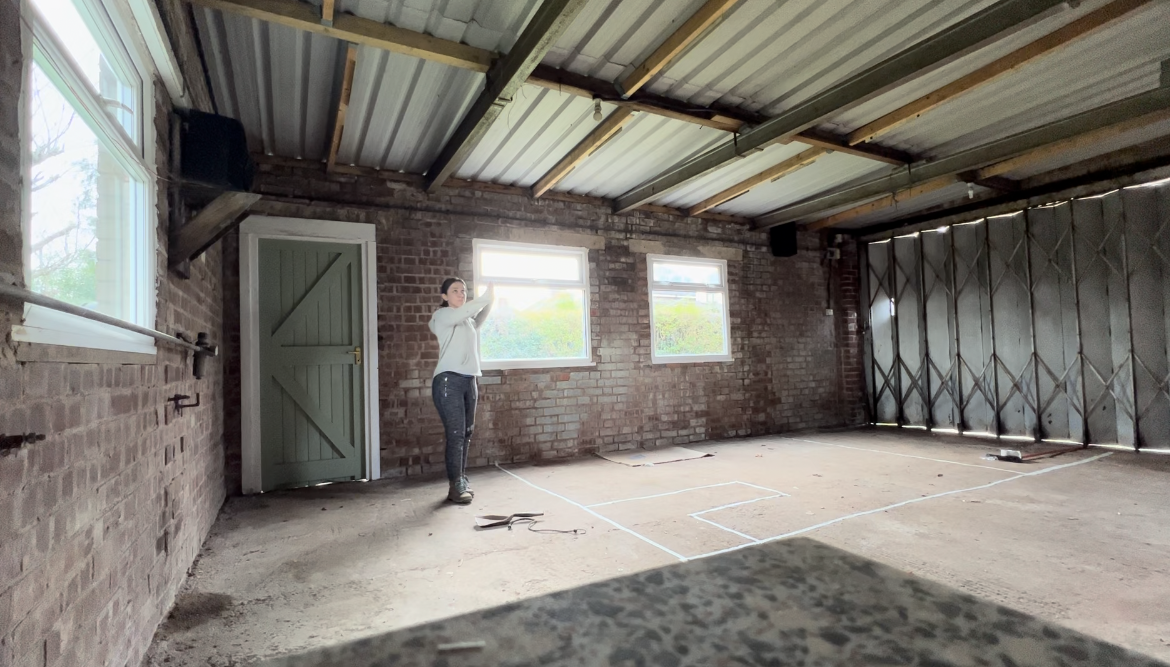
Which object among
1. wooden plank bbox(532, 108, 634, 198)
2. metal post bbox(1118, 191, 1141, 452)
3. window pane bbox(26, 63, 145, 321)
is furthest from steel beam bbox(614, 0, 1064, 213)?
metal post bbox(1118, 191, 1141, 452)

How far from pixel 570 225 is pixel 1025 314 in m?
5.48

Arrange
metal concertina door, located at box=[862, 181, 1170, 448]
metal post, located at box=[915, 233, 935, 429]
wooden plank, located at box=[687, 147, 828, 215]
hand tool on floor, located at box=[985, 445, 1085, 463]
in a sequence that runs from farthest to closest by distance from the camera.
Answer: metal post, located at box=[915, 233, 935, 429]
metal concertina door, located at box=[862, 181, 1170, 448]
hand tool on floor, located at box=[985, 445, 1085, 463]
wooden plank, located at box=[687, 147, 828, 215]

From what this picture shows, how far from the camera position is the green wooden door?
4.42m

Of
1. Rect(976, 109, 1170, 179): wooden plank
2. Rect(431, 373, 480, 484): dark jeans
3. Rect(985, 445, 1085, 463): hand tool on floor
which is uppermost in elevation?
Rect(976, 109, 1170, 179): wooden plank

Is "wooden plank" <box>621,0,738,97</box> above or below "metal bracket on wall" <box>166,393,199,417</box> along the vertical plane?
above

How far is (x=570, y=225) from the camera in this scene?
233 inches

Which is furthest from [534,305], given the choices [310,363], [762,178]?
[762,178]

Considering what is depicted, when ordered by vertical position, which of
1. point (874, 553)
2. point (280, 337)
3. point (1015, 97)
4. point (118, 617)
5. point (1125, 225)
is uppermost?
point (1015, 97)

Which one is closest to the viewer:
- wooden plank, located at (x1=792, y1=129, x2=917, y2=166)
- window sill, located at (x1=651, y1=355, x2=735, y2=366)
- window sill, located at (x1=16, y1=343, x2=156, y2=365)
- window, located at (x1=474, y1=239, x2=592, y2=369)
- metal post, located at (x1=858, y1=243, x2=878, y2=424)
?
window sill, located at (x1=16, y1=343, x2=156, y2=365)

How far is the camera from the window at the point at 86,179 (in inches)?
51.2

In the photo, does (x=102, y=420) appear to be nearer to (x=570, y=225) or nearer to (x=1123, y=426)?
(x=570, y=225)

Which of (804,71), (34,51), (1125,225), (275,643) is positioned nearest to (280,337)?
(275,643)

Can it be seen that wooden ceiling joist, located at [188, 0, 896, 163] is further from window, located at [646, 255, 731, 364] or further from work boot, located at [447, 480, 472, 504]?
work boot, located at [447, 480, 472, 504]

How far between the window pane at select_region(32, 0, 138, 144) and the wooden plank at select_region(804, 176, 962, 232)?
6155mm
